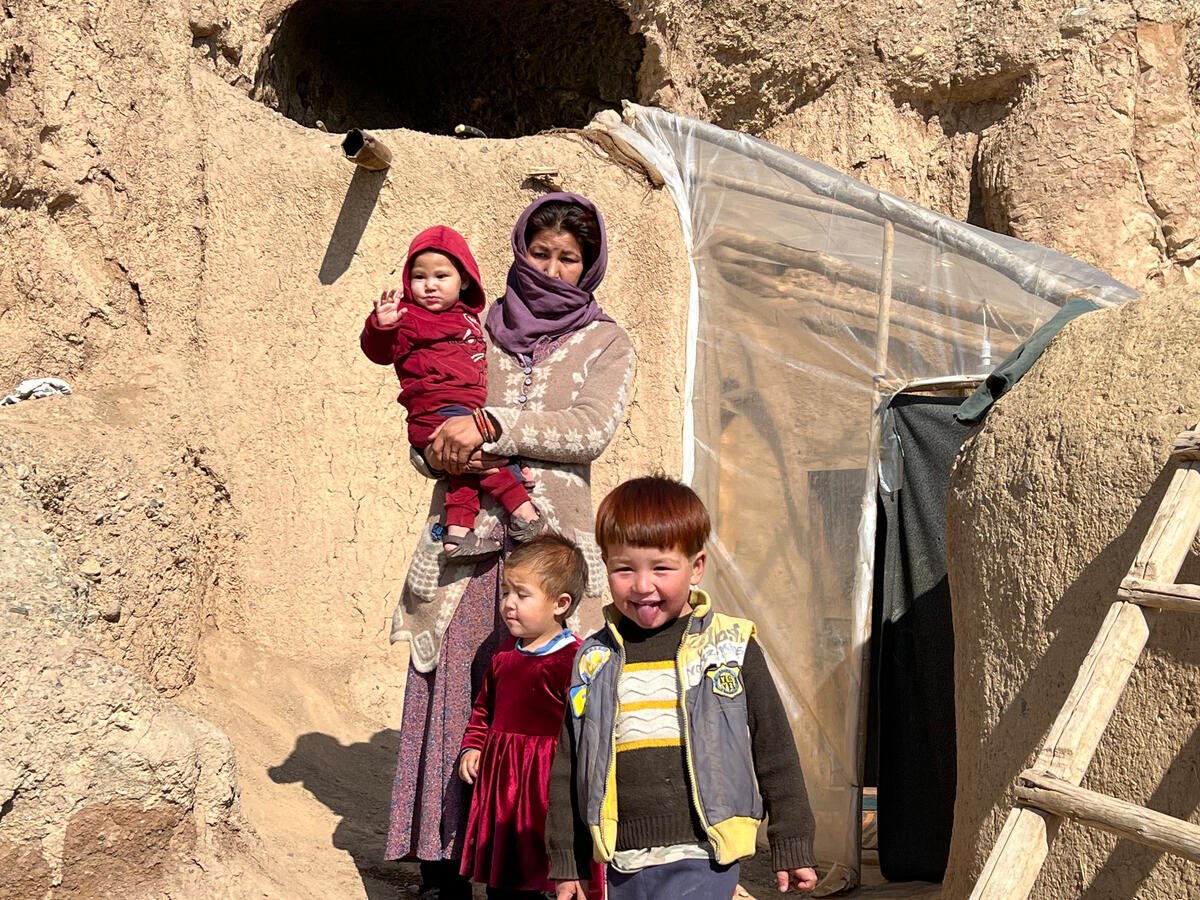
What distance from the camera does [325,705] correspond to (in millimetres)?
5051

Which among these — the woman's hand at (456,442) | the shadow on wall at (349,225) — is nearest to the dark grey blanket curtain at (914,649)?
the woman's hand at (456,442)

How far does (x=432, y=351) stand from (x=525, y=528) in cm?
48

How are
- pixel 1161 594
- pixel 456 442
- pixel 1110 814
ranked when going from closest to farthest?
1. pixel 1110 814
2. pixel 1161 594
3. pixel 456 442

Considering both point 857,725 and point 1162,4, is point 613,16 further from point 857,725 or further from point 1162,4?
point 857,725

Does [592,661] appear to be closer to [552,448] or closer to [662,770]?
[662,770]

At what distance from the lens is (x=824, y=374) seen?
4715mm

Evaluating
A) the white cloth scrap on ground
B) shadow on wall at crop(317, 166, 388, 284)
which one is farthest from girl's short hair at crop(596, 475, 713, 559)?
shadow on wall at crop(317, 166, 388, 284)

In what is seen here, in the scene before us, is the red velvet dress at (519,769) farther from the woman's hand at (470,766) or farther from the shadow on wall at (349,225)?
the shadow on wall at (349,225)

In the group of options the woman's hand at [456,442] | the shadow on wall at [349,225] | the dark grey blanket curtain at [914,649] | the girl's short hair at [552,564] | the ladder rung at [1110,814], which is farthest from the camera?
the shadow on wall at [349,225]

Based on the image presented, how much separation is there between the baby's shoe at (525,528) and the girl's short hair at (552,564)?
103mm

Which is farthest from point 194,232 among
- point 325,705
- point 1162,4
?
point 1162,4

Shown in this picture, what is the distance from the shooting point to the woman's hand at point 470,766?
A: 298cm

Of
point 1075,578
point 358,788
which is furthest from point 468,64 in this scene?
point 1075,578

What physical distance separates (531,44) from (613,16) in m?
0.60
